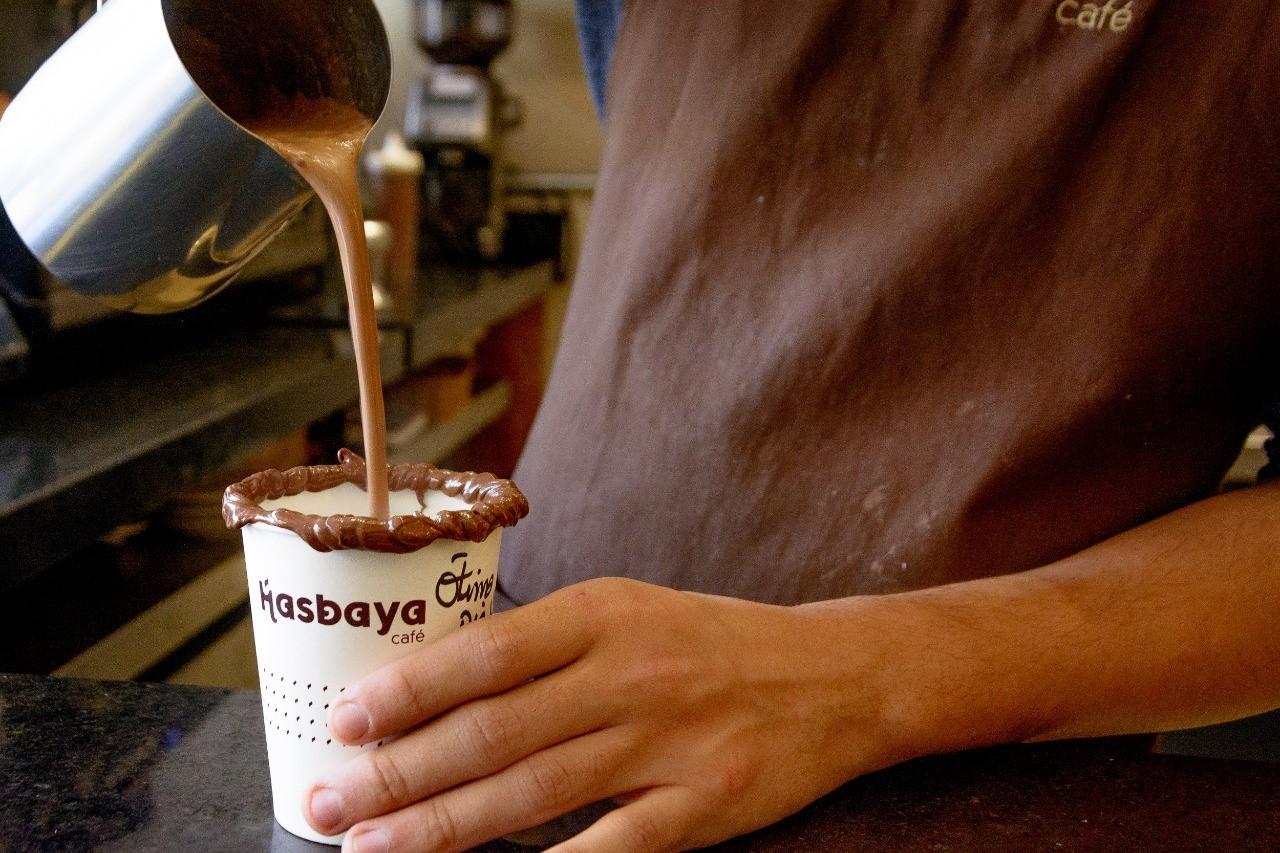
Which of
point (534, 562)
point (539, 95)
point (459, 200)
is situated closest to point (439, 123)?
point (459, 200)

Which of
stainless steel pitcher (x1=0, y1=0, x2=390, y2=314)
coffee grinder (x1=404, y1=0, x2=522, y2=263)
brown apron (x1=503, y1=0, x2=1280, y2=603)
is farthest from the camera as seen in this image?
coffee grinder (x1=404, y1=0, x2=522, y2=263)

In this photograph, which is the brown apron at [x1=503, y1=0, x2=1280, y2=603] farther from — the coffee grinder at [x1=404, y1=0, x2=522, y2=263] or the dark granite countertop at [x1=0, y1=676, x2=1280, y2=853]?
the coffee grinder at [x1=404, y1=0, x2=522, y2=263]

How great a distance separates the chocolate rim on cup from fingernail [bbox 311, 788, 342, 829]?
113 mm

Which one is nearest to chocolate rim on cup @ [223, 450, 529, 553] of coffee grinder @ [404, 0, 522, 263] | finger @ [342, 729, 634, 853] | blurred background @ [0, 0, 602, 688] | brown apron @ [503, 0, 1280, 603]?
finger @ [342, 729, 634, 853]

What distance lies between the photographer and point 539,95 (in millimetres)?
3924

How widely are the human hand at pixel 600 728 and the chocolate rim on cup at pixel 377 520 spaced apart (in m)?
0.05

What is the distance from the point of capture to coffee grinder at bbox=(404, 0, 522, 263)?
325 cm

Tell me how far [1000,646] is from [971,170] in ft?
1.27

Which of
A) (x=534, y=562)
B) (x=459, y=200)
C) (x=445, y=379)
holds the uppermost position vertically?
(x=534, y=562)

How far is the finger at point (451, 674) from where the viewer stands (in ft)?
1.73

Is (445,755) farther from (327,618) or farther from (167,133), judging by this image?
(167,133)

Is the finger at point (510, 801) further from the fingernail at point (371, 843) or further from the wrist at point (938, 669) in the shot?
the wrist at point (938, 669)

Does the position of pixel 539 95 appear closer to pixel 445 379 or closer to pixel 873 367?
pixel 445 379

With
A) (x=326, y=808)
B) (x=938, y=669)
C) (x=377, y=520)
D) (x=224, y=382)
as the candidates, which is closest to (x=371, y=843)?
(x=326, y=808)
